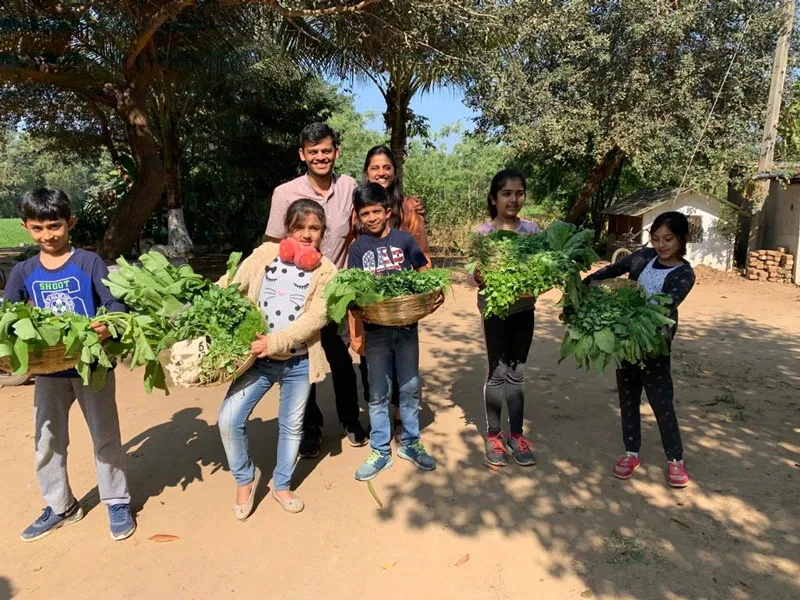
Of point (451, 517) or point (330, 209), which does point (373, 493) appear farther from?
point (330, 209)

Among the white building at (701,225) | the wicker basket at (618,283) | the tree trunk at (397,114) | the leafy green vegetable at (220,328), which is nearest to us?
the leafy green vegetable at (220,328)

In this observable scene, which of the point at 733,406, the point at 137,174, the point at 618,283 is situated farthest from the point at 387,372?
the point at 137,174

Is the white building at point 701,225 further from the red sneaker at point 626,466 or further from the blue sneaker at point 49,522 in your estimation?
the blue sneaker at point 49,522

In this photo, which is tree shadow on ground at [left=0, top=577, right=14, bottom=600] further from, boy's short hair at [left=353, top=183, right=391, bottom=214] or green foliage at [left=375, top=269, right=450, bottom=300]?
boy's short hair at [left=353, top=183, right=391, bottom=214]

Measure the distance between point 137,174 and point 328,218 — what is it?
7645 mm

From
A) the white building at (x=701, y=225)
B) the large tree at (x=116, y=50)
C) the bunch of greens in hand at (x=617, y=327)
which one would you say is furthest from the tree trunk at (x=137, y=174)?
the white building at (x=701, y=225)

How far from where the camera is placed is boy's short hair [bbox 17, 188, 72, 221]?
2.63 metres

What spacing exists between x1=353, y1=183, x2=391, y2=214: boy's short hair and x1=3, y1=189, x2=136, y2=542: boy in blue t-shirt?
148cm

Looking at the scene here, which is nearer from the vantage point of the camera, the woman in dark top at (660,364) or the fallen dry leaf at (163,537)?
the fallen dry leaf at (163,537)

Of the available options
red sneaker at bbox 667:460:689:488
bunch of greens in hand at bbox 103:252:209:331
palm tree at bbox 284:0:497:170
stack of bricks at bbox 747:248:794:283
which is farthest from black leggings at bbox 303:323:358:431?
stack of bricks at bbox 747:248:794:283

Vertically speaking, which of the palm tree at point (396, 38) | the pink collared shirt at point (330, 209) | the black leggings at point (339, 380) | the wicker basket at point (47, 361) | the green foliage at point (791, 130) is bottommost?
the black leggings at point (339, 380)

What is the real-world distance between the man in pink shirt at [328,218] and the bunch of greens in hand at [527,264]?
3.23ft

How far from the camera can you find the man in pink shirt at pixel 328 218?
11.4 feet

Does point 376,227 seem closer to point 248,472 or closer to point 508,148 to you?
point 248,472
